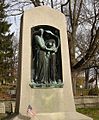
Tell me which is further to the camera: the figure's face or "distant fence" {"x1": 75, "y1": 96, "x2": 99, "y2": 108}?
"distant fence" {"x1": 75, "y1": 96, "x2": 99, "y2": 108}

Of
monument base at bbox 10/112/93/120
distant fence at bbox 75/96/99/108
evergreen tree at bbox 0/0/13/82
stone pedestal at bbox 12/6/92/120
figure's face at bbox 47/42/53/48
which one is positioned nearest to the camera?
monument base at bbox 10/112/93/120

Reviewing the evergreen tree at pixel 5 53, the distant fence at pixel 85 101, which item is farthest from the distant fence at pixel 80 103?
the evergreen tree at pixel 5 53

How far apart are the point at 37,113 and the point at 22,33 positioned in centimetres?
202

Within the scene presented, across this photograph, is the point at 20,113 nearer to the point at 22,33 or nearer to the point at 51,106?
the point at 51,106

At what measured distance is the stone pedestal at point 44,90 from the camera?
7988 millimetres

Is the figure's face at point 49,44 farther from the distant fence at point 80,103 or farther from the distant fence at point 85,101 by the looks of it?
the distant fence at point 85,101

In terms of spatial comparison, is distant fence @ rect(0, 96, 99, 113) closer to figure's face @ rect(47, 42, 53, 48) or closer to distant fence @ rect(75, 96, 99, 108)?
distant fence @ rect(75, 96, 99, 108)

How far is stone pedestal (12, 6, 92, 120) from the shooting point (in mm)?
7988

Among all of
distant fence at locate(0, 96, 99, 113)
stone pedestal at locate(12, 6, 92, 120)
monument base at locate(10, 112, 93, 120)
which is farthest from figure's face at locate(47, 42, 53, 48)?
distant fence at locate(0, 96, 99, 113)

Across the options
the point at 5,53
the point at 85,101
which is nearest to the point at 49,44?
the point at 85,101

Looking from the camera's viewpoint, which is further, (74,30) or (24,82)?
(74,30)

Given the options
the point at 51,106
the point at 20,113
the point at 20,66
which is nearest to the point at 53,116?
the point at 51,106

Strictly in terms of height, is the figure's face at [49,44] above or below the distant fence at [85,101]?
above

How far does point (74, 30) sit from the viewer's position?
21344mm
